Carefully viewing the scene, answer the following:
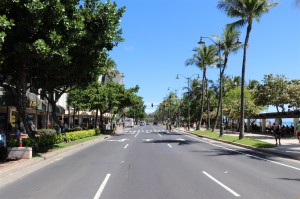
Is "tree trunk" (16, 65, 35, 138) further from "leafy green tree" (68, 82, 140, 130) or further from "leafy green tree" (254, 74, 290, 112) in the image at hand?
"leafy green tree" (254, 74, 290, 112)

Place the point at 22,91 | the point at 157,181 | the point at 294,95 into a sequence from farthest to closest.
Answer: the point at 294,95 < the point at 22,91 < the point at 157,181

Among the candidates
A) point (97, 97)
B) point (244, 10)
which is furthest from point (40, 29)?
point (97, 97)

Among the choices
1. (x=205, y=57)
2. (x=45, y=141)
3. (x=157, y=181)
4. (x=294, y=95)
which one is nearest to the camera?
(x=157, y=181)

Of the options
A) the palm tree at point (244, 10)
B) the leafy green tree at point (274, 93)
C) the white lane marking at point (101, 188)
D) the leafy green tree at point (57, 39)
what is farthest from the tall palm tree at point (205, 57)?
the white lane marking at point (101, 188)

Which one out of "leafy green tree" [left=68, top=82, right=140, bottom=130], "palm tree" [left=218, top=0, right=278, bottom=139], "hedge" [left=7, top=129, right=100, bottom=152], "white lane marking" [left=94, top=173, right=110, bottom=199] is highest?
"palm tree" [left=218, top=0, right=278, bottom=139]

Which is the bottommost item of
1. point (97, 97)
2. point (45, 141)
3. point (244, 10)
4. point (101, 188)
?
point (101, 188)

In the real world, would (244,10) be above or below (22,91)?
above

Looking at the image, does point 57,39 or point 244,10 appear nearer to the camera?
point 57,39

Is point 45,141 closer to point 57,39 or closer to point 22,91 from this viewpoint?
point 22,91

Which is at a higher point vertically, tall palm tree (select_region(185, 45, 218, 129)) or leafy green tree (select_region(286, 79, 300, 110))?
tall palm tree (select_region(185, 45, 218, 129))

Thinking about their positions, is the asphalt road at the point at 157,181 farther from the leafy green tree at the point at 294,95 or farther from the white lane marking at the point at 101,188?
the leafy green tree at the point at 294,95

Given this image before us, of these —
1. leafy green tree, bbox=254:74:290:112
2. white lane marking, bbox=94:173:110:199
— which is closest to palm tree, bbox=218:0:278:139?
leafy green tree, bbox=254:74:290:112

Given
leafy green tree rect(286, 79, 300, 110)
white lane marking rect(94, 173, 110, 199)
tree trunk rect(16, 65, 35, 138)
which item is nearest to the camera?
white lane marking rect(94, 173, 110, 199)

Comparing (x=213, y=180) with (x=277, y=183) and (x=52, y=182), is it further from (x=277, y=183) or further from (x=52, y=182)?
(x=52, y=182)
